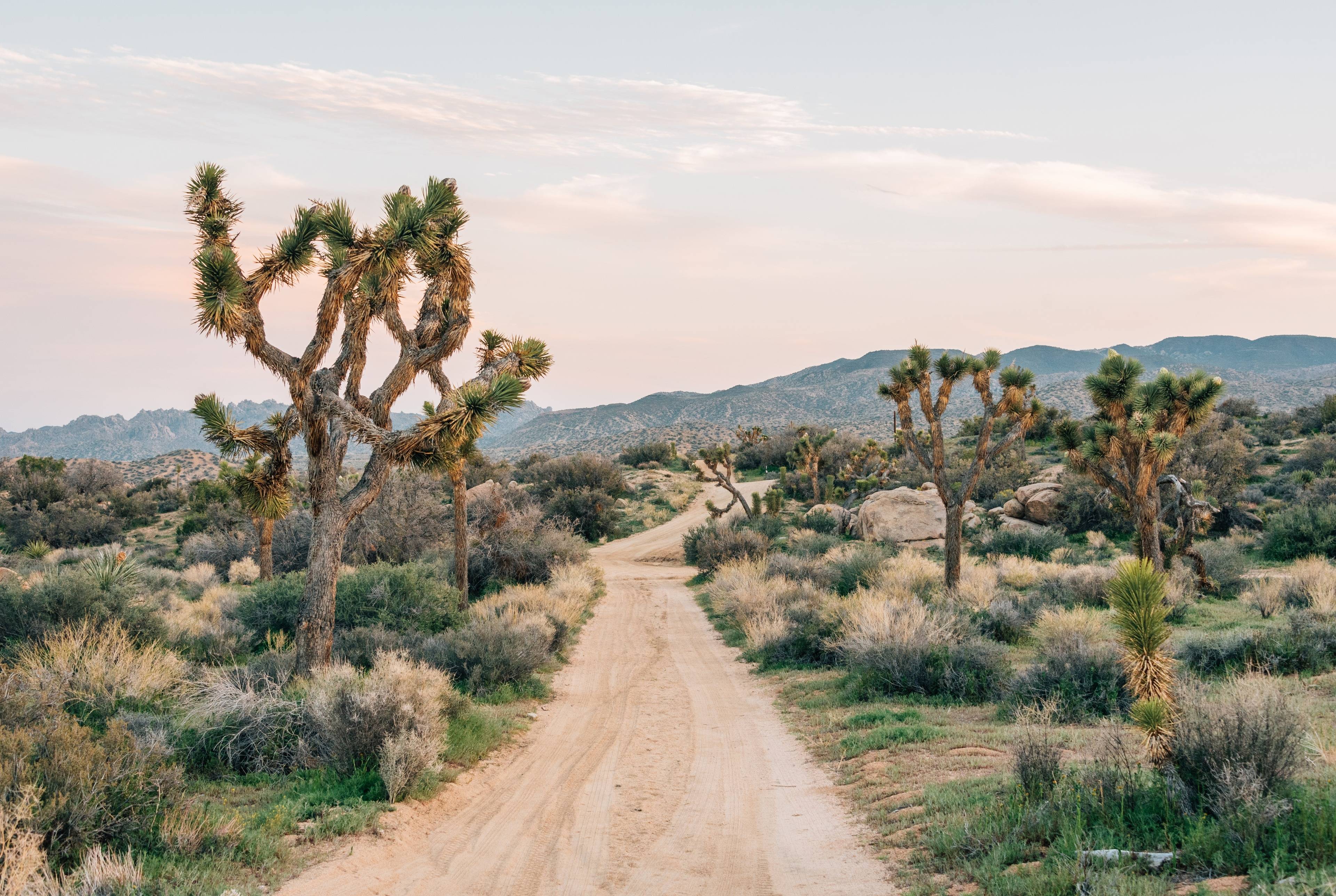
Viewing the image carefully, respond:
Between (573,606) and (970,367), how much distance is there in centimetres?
1060

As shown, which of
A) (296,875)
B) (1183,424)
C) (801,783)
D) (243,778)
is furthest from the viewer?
(1183,424)

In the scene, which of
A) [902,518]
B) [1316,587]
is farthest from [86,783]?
[902,518]

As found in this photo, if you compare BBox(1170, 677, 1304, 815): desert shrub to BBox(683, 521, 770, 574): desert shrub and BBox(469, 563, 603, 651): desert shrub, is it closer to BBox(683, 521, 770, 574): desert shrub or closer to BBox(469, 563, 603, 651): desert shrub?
BBox(469, 563, 603, 651): desert shrub

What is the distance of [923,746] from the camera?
8.30 m

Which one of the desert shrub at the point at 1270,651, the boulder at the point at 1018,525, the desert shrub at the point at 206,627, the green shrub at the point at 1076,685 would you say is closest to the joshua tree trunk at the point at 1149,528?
the desert shrub at the point at 1270,651

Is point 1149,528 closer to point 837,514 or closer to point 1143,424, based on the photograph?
point 1143,424

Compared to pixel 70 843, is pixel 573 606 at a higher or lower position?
lower

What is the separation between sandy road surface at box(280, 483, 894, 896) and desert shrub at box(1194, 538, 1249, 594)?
1156cm

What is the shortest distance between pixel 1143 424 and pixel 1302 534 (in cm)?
807

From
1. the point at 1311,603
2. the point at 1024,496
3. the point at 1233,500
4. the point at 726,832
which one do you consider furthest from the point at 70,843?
the point at 1233,500

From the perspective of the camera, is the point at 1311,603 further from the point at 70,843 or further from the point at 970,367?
the point at 70,843

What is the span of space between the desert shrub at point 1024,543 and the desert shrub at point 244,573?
22.3 m

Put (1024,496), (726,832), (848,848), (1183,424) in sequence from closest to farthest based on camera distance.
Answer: (848,848), (726,832), (1183,424), (1024,496)

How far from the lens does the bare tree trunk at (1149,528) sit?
15.9 metres
